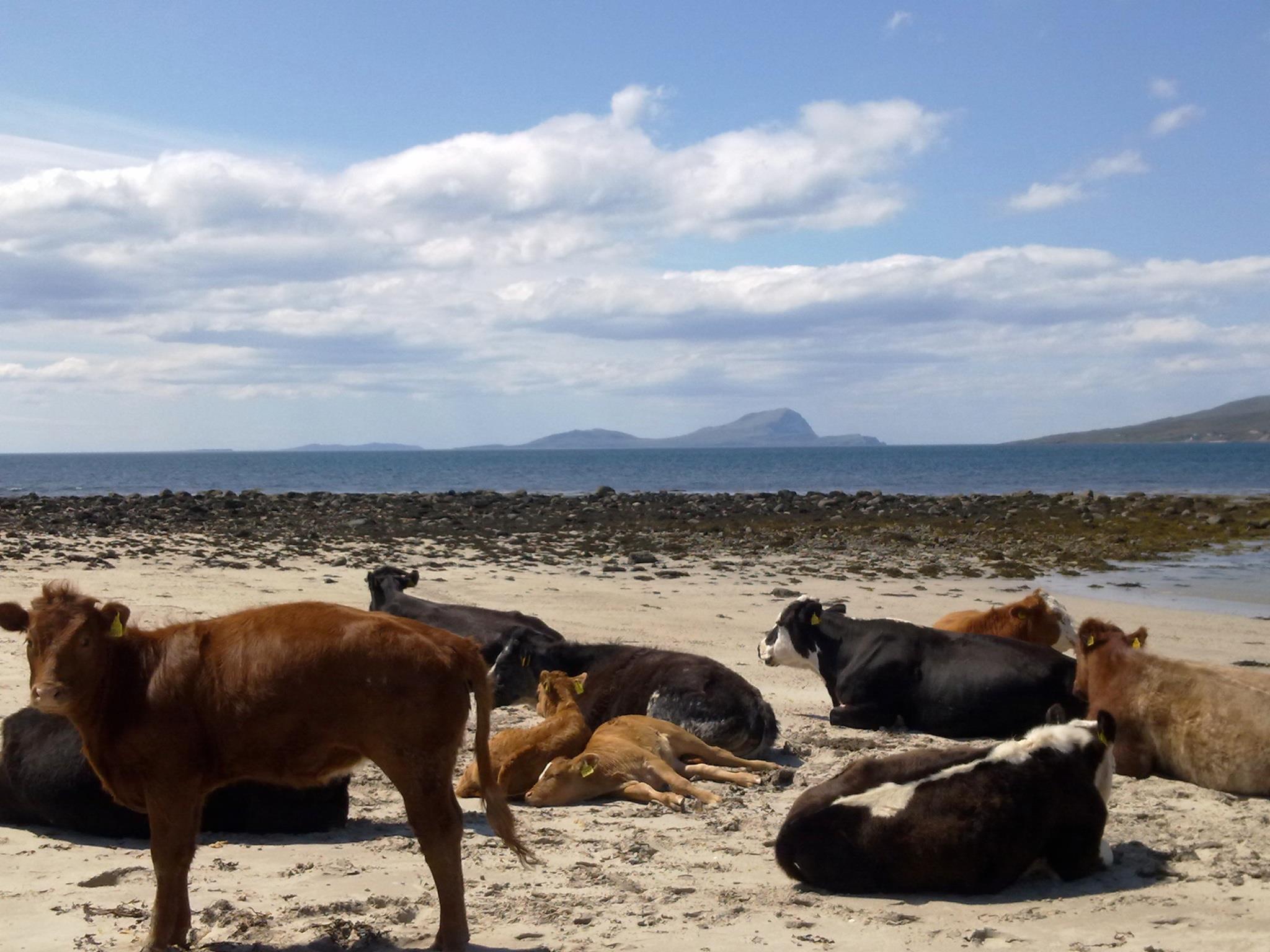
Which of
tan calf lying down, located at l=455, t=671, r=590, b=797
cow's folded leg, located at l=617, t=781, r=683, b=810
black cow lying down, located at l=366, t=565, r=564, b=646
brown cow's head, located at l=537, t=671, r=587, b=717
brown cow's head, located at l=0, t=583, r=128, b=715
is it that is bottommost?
cow's folded leg, located at l=617, t=781, r=683, b=810

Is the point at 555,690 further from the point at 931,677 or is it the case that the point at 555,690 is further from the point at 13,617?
the point at 13,617

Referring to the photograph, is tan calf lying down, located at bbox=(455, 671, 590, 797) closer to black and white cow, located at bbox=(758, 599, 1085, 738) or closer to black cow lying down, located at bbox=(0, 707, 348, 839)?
black cow lying down, located at bbox=(0, 707, 348, 839)

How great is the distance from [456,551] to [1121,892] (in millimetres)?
21633

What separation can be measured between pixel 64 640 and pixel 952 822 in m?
4.31

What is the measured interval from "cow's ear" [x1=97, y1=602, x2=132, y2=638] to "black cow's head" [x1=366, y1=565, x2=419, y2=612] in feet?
29.5

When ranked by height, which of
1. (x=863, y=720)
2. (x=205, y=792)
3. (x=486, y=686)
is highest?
(x=486, y=686)

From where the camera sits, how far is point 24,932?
567 cm

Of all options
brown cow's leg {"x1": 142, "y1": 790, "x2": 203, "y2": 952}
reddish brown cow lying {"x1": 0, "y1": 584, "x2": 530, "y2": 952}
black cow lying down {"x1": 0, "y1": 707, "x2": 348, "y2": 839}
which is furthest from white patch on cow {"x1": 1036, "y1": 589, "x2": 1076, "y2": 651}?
brown cow's leg {"x1": 142, "y1": 790, "x2": 203, "y2": 952}

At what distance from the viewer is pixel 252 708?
5.43m

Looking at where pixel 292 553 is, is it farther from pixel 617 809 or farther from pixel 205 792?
pixel 205 792

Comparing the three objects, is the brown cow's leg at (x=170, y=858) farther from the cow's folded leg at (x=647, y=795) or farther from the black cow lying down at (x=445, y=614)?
the black cow lying down at (x=445, y=614)

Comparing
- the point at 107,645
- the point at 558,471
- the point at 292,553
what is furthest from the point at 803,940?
the point at 558,471

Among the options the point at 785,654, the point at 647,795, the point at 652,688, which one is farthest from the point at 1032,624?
the point at 647,795

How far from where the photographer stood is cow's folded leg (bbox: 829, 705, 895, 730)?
11562mm
